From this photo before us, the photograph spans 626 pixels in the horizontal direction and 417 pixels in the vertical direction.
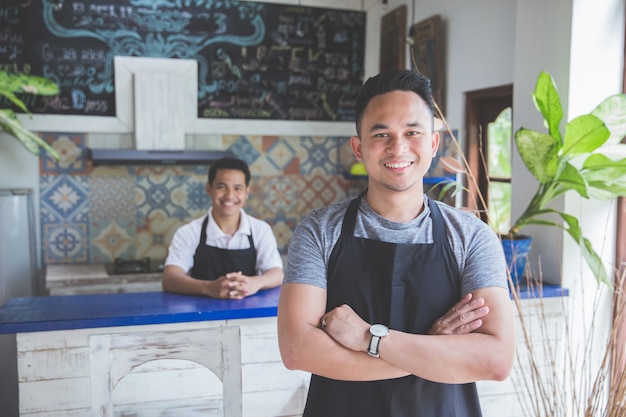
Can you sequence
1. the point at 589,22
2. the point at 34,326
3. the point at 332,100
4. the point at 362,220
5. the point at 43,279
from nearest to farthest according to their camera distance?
the point at 362,220 → the point at 34,326 → the point at 589,22 → the point at 43,279 → the point at 332,100

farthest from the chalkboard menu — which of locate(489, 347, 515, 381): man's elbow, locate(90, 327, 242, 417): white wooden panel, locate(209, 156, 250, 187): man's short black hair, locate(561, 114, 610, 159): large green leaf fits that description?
locate(489, 347, 515, 381): man's elbow

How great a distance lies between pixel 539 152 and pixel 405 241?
4.40 feet

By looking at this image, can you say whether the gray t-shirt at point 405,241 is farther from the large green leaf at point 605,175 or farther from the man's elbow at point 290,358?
the large green leaf at point 605,175

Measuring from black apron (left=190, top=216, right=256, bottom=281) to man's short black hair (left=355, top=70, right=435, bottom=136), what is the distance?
167 cm

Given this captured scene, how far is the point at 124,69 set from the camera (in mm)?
4238

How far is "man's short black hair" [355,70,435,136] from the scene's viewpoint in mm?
1413

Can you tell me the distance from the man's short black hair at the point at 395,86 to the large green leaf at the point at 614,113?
1.33m

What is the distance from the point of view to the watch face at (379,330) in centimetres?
133

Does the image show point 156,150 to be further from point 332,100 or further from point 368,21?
point 368,21

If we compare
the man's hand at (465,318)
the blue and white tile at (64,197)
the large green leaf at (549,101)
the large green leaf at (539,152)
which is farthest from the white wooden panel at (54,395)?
the blue and white tile at (64,197)

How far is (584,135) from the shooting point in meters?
2.44

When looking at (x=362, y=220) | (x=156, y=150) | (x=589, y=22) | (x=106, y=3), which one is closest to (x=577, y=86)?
(x=589, y=22)

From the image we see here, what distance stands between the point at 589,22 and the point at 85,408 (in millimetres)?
2541

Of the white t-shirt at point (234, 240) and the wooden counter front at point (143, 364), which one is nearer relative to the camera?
the wooden counter front at point (143, 364)
